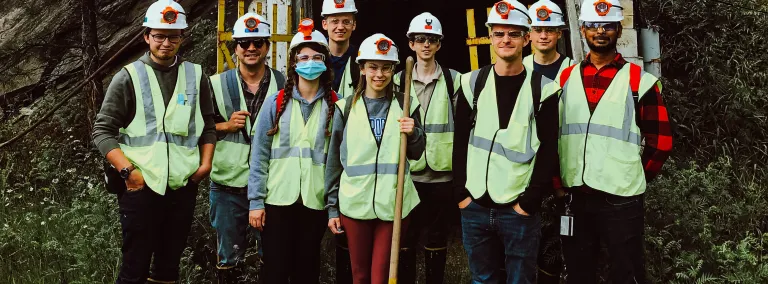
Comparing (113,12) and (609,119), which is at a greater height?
(113,12)

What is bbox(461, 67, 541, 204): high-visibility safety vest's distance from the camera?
4.12m

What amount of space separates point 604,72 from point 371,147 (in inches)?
54.9

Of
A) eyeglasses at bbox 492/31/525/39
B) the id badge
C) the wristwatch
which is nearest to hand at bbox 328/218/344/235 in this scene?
the wristwatch

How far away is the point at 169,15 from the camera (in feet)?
14.7

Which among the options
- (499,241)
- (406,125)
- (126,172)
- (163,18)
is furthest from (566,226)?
(163,18)

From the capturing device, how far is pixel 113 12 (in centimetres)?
966

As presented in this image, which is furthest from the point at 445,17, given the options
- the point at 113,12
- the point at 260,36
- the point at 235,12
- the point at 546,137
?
the point at 546,137

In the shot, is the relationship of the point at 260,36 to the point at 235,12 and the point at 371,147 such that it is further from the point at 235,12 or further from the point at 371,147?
the point at 235,12

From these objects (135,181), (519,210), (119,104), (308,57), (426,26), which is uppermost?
(426,26)

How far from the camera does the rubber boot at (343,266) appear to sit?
16.5ft

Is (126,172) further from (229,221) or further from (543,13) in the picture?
(543,13)

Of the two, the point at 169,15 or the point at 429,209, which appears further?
the point at 429,209

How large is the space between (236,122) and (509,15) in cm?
185

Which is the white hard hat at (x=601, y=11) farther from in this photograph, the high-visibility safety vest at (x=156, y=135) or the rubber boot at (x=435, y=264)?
the high-visibility safety vest at (x=156, y=135)
